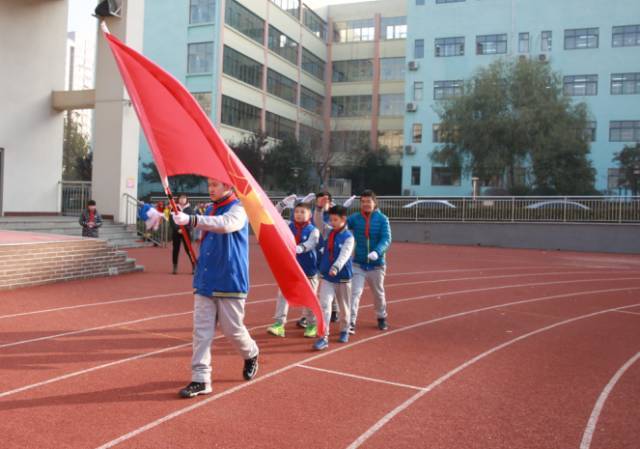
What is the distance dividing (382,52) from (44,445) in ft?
186

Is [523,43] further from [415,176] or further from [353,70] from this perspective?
[353,70]

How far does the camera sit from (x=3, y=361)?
20.4 ft

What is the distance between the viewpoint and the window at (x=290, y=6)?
5067cm

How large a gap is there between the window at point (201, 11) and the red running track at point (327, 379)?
3525 cm

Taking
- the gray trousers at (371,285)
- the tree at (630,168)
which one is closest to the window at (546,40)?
the tree at (630,168)

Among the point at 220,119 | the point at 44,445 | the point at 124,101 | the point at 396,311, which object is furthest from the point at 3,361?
the point at 220,119

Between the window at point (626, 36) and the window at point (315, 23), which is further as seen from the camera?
the window at point (315, 23)

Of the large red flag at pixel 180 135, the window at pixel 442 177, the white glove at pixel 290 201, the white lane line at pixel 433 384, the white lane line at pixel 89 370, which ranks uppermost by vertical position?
the window at pixel 442 177

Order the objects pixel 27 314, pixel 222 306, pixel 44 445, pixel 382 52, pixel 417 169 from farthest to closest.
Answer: pixel 382 52 < pixel 417 169 < pixel 27 314 < pixel 222 306 < pixel 44 445

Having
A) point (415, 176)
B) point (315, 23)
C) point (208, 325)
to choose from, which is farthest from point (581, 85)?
point (208, 325)

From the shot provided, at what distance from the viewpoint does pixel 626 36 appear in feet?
145

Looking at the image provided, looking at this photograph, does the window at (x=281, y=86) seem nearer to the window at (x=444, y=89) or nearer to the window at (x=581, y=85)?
the window at (x=444, y=89)

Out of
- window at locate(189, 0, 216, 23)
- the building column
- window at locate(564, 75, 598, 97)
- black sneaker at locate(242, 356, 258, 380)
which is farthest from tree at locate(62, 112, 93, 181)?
black sneaker at locate(242, 356, 258, 380)

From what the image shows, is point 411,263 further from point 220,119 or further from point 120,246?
point 220,119
